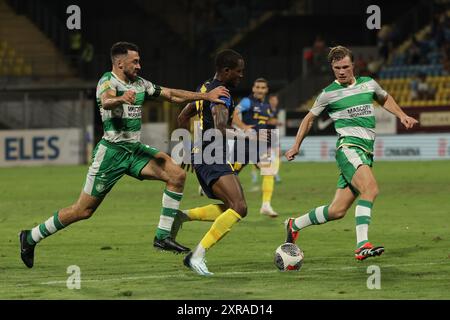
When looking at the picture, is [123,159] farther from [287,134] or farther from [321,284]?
[287,134]

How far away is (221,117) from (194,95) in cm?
54

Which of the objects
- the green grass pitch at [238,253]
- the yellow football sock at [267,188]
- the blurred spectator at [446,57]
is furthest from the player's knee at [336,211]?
the blurred spectator at [446,57]

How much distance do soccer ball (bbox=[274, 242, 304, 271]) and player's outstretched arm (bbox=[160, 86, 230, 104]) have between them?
1778 millimetres

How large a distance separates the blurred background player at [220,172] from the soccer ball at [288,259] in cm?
60

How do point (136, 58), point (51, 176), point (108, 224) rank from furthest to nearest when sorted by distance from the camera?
1. point (51, 176)
2. point (108, 224)
3. point (136, 58)

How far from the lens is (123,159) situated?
485 inches

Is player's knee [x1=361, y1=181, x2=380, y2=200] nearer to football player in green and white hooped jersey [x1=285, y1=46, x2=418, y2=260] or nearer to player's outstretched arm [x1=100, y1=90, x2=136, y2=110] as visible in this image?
football player in green and white hooped jersey [x1=285, y1=46, x2=418, y2=260]

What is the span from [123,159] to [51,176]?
21603mm

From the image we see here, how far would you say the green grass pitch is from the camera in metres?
10.2

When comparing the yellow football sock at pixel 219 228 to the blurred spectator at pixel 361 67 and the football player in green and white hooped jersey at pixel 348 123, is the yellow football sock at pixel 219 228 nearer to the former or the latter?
the football player in green and white hooped jersey at pixel 348 123

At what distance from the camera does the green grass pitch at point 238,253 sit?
33.6 ft

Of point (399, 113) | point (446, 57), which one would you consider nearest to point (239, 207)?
point (399, 113)
